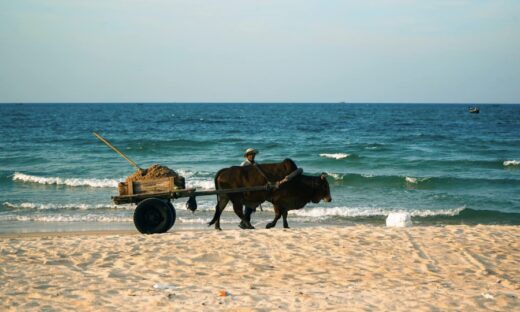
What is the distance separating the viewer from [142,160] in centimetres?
3391

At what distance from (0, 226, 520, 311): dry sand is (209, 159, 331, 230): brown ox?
63 centimetres

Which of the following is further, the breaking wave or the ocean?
the breaking wave

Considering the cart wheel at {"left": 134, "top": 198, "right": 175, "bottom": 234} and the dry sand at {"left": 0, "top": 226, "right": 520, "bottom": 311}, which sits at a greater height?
the cart wheel at {"left": 134, "top": 198, "right": 175, "bottom": 234}

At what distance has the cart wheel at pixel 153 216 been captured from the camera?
12000 millimetres

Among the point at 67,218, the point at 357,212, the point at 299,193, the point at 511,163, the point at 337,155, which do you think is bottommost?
the point at 357,212

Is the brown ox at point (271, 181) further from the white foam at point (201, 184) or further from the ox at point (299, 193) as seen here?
the white foam at point (201, 184)

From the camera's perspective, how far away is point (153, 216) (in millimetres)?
12352

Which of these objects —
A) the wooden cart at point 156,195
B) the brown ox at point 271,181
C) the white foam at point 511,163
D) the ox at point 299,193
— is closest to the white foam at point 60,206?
the wooden cart at point 156,195

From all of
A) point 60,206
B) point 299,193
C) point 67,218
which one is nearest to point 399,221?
point 299,193

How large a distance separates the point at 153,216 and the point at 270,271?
11.5ft

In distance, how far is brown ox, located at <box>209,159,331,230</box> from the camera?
12367 mm

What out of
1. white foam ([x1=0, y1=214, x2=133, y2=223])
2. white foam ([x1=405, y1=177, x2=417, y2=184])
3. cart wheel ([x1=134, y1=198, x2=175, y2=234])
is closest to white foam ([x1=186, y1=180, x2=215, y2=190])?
white foam ([x1=0, y1=214, x2=133, y2=223])

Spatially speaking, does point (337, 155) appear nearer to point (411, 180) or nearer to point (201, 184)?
point (411, 180)

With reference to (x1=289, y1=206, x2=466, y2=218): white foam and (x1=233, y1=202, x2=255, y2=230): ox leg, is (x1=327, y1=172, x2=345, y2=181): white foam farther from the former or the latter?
(x1=233, y1=202, x2=255, y2=230): ox leg
